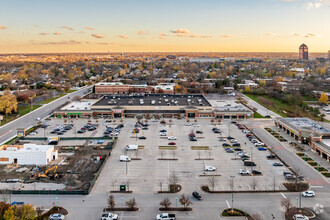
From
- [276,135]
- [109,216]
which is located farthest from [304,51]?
[109,216]

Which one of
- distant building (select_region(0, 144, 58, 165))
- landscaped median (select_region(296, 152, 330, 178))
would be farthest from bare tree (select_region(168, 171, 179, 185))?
landscaped median (select_region(296, 152, 330, 178))

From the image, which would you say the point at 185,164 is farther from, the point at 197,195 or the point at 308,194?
the point at 308,194

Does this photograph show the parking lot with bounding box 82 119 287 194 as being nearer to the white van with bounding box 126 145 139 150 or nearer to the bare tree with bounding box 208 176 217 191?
the bare tree with bounding box 208 176 217 191

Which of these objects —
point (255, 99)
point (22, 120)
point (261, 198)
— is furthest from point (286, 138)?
point (22, 120)

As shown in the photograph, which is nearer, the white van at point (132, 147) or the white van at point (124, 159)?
the white van at point (124, 159)

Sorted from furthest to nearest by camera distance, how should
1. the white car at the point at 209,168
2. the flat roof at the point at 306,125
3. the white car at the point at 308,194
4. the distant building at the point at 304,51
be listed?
the distant building at the point at 304,51
the flat roof at the point at 306,125
the white car at the point at 209,168
the white car at the point at 308,194

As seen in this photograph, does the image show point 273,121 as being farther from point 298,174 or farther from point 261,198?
point 261,198

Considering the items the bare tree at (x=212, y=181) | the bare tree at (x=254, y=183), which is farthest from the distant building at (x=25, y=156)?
the bare tree at (x=254, y=183)

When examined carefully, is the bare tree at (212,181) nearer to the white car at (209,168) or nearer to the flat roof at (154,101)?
the white car at (209,168)

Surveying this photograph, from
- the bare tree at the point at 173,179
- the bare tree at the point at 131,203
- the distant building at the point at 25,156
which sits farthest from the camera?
the distant building at the point at 25,156
